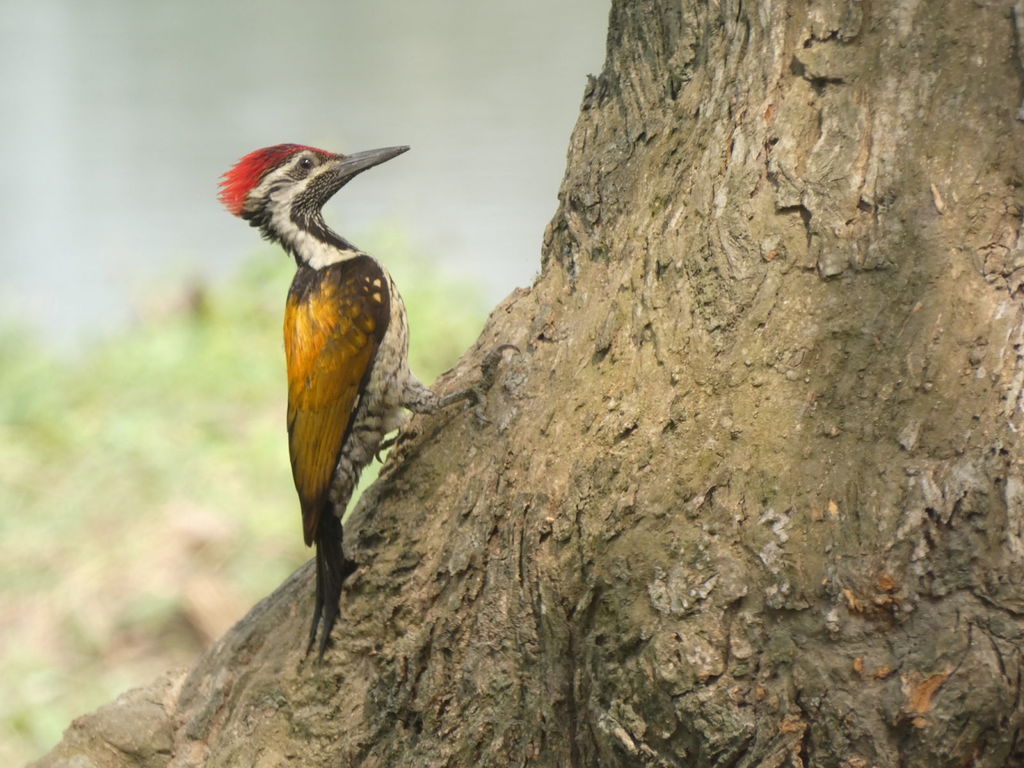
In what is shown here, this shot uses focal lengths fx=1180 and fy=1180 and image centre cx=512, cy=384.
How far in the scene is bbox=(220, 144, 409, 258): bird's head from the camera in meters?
3.89

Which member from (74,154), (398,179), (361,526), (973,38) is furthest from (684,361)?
(74,154)

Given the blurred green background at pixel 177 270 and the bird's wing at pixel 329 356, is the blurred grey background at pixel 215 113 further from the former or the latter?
the bird's wing at pixel 329 356

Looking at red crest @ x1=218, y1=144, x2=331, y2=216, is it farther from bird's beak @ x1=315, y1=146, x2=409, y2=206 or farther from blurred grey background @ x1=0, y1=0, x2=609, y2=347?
blurred grey background @ x1=0, y1=0, x2=609, y2=347

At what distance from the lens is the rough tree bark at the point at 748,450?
204cm

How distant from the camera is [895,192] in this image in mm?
2232

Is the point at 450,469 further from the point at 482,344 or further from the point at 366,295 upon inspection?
the point at 366,295

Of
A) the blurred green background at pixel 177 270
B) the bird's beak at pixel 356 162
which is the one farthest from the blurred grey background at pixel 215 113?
the bird's beak at pixel 356 162

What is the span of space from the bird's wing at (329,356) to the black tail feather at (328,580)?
14.8 inches

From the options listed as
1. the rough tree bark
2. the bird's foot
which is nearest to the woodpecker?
the bird's foot

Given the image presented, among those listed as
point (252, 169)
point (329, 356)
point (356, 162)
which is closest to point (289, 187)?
point (252, 169)

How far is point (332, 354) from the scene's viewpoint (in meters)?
3.51

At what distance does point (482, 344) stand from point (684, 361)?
806 mm

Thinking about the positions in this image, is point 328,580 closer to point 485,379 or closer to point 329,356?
point 485,379

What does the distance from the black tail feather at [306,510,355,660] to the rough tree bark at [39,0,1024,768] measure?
0.05m
